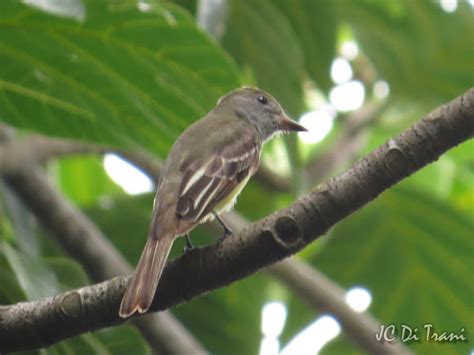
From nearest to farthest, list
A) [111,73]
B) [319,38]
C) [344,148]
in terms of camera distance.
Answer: [111,73] → [319,38] → [344,148]

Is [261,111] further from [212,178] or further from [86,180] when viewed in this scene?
[86,180]

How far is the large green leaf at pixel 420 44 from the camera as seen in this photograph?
749 cm

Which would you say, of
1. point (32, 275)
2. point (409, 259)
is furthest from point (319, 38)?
point (32, 275)

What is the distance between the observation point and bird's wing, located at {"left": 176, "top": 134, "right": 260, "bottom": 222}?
163 inches

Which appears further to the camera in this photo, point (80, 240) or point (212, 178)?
point (80, 240)

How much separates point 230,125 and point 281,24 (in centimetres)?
150

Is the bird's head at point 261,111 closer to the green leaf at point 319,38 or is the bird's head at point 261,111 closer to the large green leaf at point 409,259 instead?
the green leaf at point 319,38

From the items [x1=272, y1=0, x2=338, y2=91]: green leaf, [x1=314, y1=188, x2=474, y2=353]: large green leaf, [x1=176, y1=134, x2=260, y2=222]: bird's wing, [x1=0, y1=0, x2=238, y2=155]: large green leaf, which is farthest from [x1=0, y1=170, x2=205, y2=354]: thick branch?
[x1=272, y1=0, x2=338, y2=91]: green leaf

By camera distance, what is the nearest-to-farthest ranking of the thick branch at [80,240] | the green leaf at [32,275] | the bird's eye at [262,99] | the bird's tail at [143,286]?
1. the bird's tail at [143,286]
2. the green leaf at [32,275]
3. the thick branch at [80,240]
4. the bird's eye at [262,99]

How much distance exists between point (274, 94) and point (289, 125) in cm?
53

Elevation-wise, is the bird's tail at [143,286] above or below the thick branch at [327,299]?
below

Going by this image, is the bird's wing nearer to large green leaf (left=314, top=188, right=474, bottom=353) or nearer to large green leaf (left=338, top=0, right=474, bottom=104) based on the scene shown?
large green leaf (left=314, top=188, right=474, bottom=353)

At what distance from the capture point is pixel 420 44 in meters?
7.72

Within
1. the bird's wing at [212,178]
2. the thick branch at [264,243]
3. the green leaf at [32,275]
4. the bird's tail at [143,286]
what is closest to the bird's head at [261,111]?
the bird's wing at [212,178]
